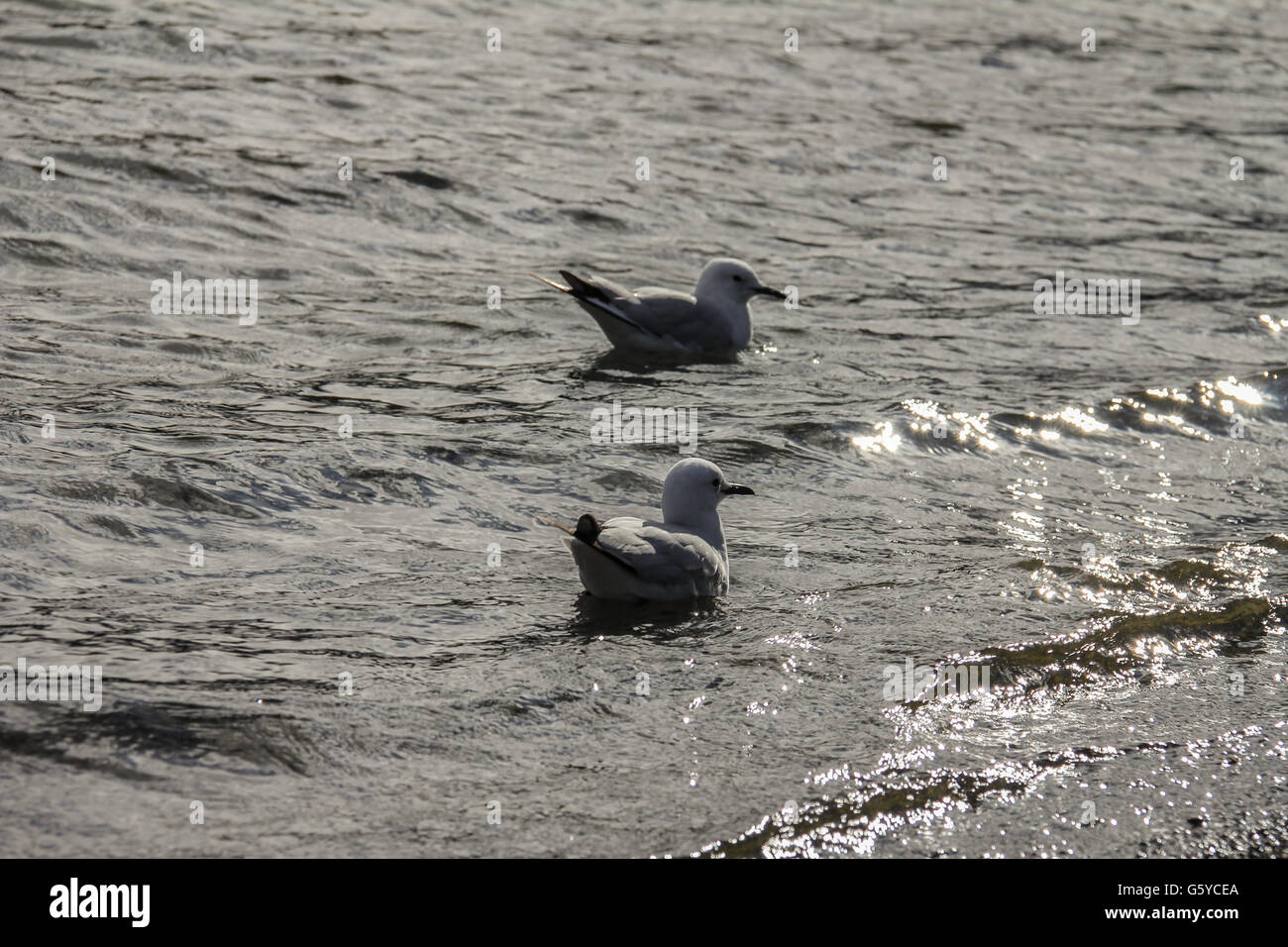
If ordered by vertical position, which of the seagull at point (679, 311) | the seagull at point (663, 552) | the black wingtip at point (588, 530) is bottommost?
the seagull at point (663, 552)

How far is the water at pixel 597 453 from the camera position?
4.95 meters

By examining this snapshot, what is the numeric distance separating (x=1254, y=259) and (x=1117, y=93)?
19.1ft

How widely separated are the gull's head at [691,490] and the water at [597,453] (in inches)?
14.5

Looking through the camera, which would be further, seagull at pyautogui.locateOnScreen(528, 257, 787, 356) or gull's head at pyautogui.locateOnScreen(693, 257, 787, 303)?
gull's head at pyautogui.locateOnScreen(693, 257, 787, 303)

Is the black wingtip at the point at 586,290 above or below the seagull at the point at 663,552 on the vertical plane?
above

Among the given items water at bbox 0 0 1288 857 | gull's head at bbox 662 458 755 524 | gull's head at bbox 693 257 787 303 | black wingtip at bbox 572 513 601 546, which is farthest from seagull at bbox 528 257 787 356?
black wingtip at bbox 572 513 601 546

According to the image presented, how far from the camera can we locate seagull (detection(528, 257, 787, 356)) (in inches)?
405

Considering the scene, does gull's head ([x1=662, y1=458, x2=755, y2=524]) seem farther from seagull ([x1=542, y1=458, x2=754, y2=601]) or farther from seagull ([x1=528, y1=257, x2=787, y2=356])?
seagull ([x1=528, y1=257, x2=787, y2=356])

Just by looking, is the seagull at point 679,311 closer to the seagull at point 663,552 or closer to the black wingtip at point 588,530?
the seagull at point 663,552

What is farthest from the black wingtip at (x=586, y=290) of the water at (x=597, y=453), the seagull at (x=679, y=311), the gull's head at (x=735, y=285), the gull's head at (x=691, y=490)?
the gull's head at (x=691, y=490)

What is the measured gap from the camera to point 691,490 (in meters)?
6.96

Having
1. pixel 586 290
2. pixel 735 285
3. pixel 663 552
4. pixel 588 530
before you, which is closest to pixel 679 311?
pixel 735 285

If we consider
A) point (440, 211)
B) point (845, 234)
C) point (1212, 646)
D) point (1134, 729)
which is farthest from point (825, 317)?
point (1134, 729)
